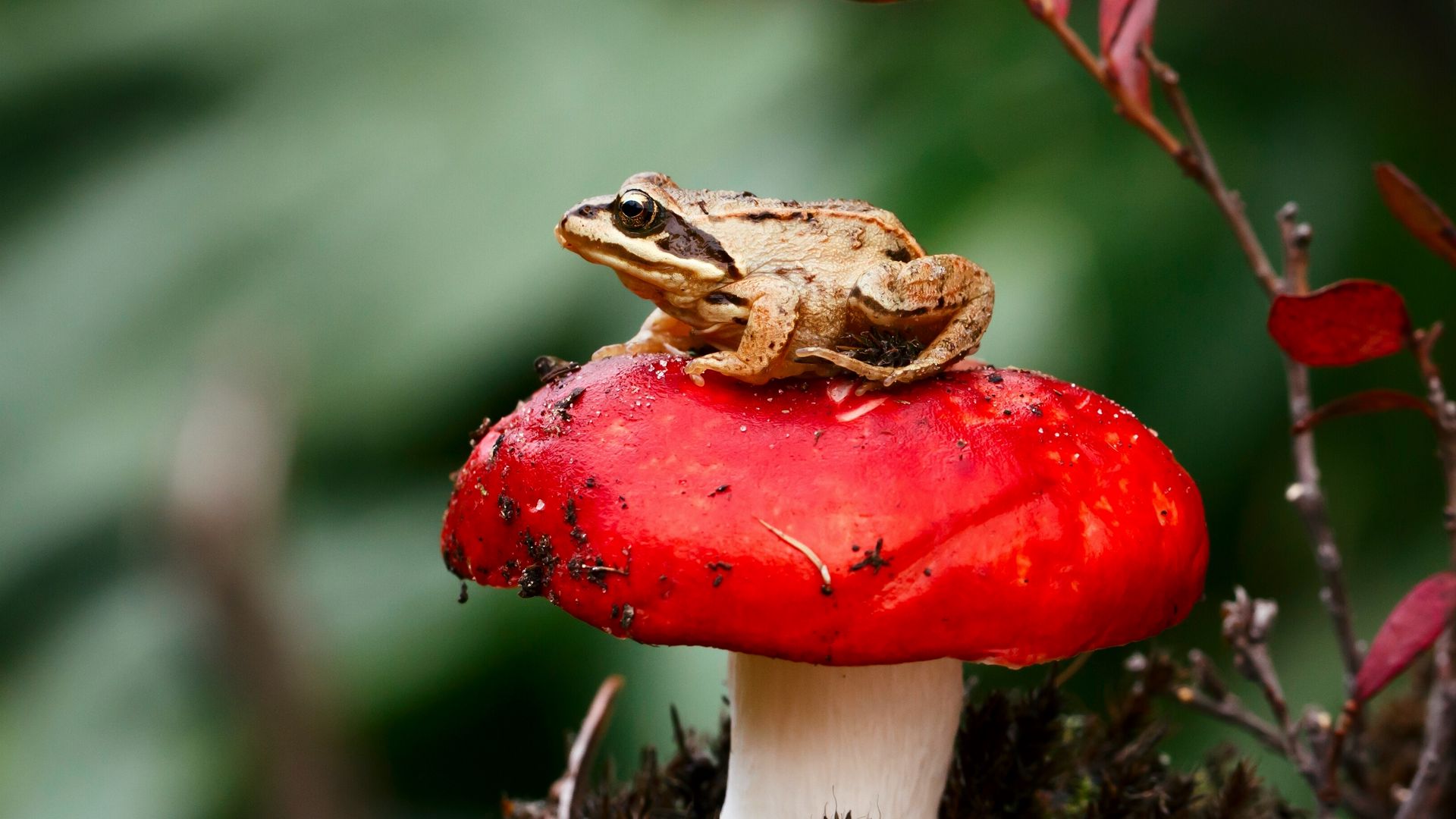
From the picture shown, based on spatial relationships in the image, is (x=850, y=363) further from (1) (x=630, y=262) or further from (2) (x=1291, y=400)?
(2) (x=1291, y=400)

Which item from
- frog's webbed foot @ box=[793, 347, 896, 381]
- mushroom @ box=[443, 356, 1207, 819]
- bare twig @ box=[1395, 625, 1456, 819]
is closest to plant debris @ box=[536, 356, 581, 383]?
mushroom @ box=[443, 356, 1207, 819]

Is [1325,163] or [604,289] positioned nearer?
[1325,163]

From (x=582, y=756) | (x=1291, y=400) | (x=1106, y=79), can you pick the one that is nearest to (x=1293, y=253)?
(x=1291, y=400)

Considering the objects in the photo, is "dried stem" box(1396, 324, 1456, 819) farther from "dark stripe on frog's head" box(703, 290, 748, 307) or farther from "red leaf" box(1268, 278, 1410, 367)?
"dark stripe on frog's head" box(703, 290, 748, 307)

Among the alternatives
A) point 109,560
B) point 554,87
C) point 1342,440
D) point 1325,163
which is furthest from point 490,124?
point 1342,440

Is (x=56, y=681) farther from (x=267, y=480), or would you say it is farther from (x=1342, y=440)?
(x=1342, y=440)

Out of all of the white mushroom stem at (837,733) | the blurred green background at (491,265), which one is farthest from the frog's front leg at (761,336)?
the blurred green background at (491,265)

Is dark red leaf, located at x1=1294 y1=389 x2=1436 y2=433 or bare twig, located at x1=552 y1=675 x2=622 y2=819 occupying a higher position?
dark red leaf, located at x1=1294 y1=389 x2=1436 y2=433
